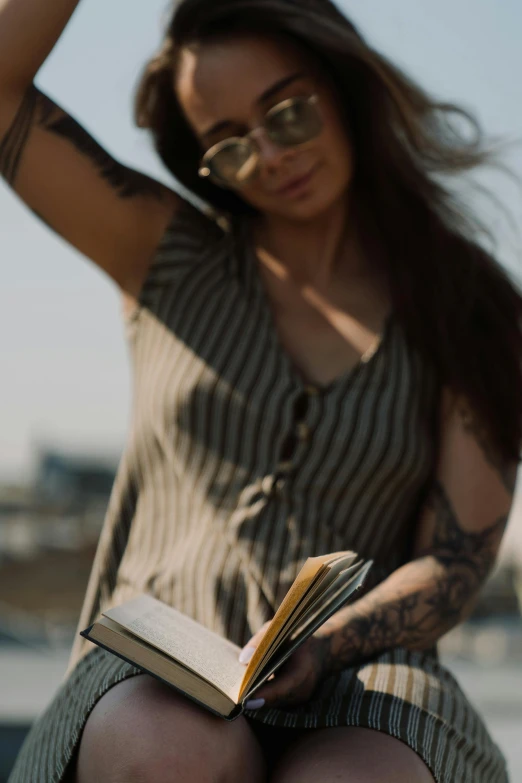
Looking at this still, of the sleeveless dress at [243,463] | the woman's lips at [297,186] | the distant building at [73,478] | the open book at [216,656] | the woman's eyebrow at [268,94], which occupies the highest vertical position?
the woman's eyebrow at [268,94]

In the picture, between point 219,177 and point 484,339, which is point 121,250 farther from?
point 484,339

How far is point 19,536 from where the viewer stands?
1630cm

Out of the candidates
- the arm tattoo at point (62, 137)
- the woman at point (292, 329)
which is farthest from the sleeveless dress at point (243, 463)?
the arm tattoo at point (62, 137)

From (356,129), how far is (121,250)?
0.53 m

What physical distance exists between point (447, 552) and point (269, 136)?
82 cm

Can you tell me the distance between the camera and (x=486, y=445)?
1.89 m

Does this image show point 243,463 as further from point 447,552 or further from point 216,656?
point 216,656

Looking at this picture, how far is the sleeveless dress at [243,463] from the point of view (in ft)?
5.62

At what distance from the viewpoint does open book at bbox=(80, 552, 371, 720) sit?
1.20 meters

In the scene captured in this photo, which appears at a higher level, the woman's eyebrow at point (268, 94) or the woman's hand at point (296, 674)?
the woman's eyebrow at point (268, 94)

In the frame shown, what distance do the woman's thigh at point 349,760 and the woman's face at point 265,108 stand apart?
100 cm

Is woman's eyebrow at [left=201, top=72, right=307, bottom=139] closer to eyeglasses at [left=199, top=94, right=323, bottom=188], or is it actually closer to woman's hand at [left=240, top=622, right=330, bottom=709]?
eyeglasses at [left=199, top=94, right=323, bottom=188]

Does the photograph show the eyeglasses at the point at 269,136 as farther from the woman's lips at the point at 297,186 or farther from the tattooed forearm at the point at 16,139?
the tattooed forearm at the point at 16,139

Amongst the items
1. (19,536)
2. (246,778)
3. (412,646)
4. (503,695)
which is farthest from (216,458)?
(19,536)
